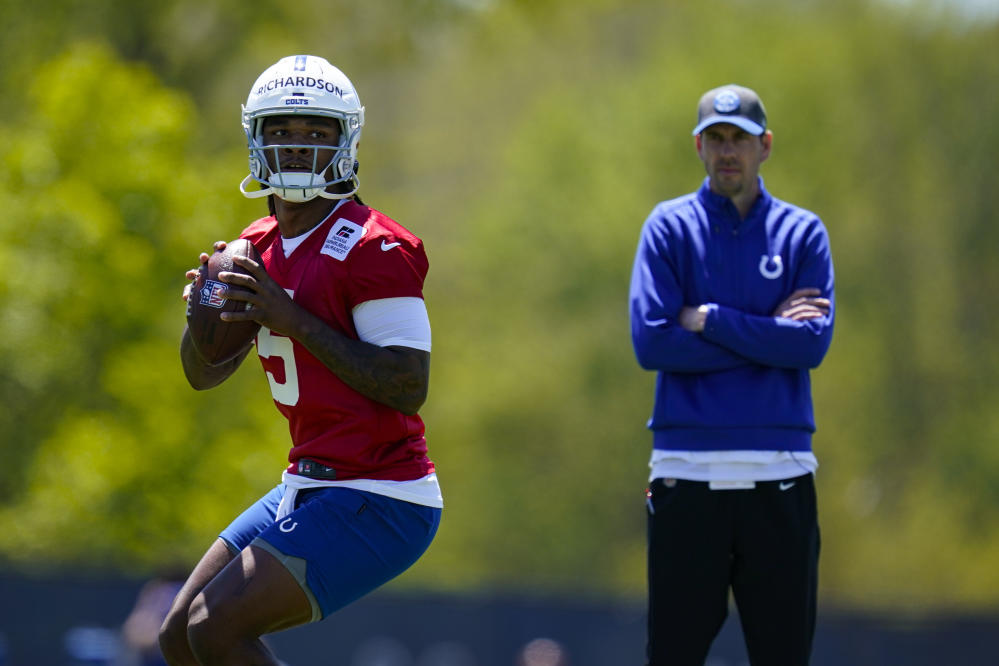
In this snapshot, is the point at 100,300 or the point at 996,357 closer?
the point at 100,300

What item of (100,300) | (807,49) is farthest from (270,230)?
(807,49)

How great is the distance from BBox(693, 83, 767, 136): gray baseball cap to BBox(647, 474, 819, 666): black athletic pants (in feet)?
4.41

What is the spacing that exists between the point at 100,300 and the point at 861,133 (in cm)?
1486

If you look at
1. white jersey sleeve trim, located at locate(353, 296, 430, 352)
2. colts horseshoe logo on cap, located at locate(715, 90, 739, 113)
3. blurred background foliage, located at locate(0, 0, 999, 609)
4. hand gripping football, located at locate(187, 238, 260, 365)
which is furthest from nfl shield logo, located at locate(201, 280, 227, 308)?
blurred background foliage, located at locate(0, 0, 999, 609)

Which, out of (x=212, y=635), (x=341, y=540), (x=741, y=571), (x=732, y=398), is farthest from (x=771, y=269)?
(x=212, y=635)

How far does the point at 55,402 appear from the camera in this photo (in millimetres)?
14703

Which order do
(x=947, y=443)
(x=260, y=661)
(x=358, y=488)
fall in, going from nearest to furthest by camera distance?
1. (x=260, y=661)
2. (x=358, y=488)
3. (x=947, y=443)

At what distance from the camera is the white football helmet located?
4.21m

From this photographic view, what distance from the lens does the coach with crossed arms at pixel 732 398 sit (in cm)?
483

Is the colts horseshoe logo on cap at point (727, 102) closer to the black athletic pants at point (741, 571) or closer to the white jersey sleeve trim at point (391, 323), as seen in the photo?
the black athletic pants at point (741, 571)

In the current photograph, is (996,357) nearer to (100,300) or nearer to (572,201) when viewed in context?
(572,201)

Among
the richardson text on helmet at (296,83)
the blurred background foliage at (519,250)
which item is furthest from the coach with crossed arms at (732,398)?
Answer: the blurred background foliage at (519,250)

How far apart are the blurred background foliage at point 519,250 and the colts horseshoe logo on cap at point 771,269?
9.48 metres

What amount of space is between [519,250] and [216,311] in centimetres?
2220
